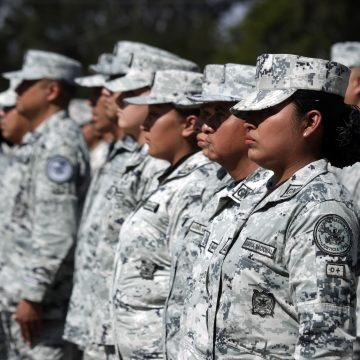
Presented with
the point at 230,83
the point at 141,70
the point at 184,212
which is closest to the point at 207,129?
the point at 230,83

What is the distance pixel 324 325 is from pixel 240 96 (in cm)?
172

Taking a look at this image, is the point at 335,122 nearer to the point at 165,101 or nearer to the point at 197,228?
the point at 197,228

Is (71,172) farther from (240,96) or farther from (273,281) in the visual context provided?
(273,281)

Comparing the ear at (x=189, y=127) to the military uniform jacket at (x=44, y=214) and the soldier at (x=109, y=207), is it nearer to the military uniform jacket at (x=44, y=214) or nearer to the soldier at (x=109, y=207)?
the soldier at (x=109, y=207)

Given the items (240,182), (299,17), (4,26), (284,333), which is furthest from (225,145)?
(4,26)

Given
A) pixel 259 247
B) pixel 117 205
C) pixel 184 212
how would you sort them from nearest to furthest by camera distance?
pixel 259 247 < pixel 184 212 < pixel 117 205

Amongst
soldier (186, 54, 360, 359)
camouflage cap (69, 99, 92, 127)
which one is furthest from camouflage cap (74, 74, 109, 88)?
soldier (186, 54, 360, 359)

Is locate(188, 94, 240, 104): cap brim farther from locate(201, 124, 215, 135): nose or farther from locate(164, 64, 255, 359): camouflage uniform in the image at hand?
locate(201, 124, 215, 135): nose

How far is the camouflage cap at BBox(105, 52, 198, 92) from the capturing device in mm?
7426

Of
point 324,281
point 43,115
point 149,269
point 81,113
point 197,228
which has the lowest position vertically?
point 324,281

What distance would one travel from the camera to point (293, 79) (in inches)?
167

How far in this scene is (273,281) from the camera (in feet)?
13.5

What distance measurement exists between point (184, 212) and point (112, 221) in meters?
1.21

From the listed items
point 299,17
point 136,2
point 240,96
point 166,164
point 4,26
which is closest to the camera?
point 240,96
